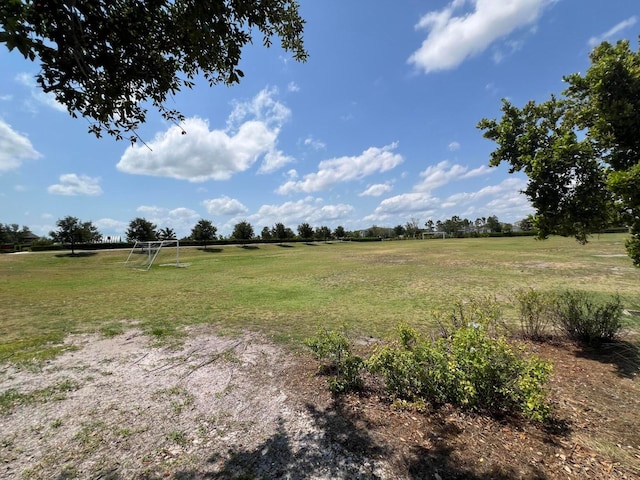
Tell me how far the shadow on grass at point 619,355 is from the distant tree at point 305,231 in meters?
66.4

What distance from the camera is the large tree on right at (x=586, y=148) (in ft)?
13.6

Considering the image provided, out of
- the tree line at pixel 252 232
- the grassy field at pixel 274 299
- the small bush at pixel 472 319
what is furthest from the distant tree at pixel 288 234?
the small bush at pixel 472 319

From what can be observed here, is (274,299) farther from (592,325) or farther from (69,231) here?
(69,231)

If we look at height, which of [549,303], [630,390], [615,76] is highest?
[615,76]

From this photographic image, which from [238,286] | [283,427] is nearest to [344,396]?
[283,427]

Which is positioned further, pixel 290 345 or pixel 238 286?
pixel 238 286

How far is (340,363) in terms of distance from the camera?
456cm

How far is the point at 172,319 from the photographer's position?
8664 mm

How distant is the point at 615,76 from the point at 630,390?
14.8 ft

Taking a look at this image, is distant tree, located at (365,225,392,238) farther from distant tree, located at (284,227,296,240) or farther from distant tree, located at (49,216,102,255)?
distant tree, located at (49,216,102,255)

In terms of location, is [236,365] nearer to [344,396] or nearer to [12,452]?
[344,396]

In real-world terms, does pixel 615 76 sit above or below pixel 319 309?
above

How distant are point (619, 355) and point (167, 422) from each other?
24.6ft

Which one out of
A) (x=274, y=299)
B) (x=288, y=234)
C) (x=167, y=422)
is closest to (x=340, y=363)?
(x=167, y=422)
